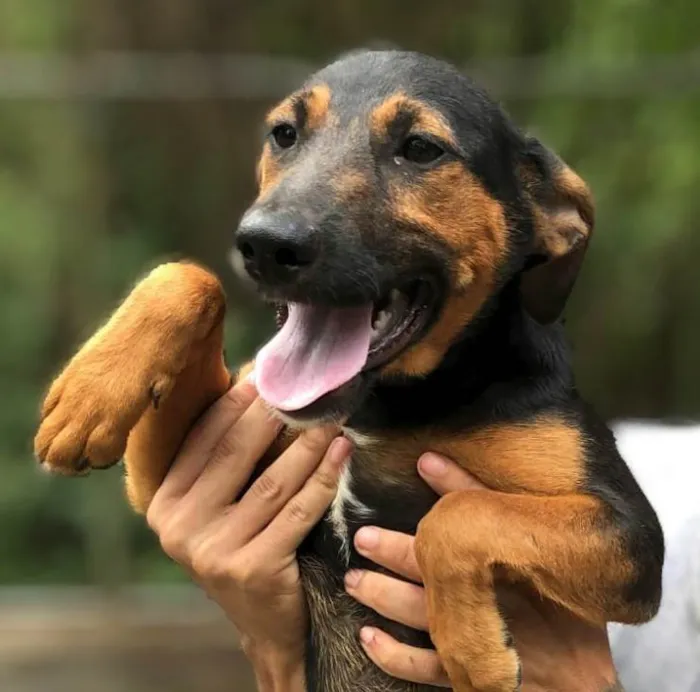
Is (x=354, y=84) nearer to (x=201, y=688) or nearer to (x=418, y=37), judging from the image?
(x=418, y=37)

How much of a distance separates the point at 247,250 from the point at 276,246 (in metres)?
0.06

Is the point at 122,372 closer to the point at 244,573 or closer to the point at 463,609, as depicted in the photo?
the point at 244,573

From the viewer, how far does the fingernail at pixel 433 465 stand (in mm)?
2342

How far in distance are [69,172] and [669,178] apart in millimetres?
3048

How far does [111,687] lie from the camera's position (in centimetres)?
543

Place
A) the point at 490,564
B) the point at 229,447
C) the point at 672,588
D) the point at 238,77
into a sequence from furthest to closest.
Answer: the point at 238,77 < the point at 672,588 < the point at 229,447 < the point at 490,564

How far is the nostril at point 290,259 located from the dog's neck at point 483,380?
55 cm

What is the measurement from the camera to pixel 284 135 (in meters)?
2.42

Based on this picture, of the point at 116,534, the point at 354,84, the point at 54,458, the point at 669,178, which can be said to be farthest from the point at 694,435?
the point at 116,534

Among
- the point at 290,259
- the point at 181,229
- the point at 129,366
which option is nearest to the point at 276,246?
the point at 290,259

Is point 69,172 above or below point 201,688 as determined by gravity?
above

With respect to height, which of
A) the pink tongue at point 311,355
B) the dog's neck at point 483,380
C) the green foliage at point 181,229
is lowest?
the green foliage at point 181,229

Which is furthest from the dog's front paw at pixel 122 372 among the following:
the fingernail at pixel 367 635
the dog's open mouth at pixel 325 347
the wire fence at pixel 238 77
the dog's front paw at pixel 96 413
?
the wire fence at pixel 238 77

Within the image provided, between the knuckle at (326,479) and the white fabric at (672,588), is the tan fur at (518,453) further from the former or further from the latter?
the white fabric at (672,588)
